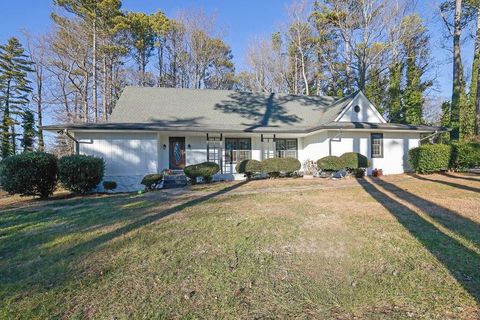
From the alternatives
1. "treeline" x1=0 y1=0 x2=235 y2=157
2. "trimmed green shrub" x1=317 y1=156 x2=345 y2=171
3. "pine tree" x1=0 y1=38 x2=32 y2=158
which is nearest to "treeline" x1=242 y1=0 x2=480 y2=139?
"treeline" x1=0 y1=0 x2=235 y2=157

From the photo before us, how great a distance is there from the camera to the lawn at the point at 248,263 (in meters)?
2.59

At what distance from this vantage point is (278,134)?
1537cm

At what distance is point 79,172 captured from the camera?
1005 cm

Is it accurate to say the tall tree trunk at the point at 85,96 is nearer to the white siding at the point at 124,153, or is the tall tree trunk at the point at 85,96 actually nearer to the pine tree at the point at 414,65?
the white siding at the point at 124,153

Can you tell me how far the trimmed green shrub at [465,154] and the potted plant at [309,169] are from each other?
6.65 m

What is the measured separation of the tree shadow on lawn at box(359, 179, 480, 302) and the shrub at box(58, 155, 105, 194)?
10389 mm

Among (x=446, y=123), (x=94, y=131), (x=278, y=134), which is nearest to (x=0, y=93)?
(x=94, y=131)

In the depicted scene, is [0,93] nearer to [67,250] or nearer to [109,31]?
[109,31]

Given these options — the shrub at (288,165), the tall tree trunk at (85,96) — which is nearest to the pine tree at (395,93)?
the shrub at (288,165)

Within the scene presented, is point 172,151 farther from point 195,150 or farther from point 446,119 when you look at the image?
point 446,119

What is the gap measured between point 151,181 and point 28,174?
14.1 ft

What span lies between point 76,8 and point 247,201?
2097 cm

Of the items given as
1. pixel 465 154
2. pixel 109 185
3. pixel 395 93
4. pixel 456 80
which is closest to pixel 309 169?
pixel 465 154

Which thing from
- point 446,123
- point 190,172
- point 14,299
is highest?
point 446,123
